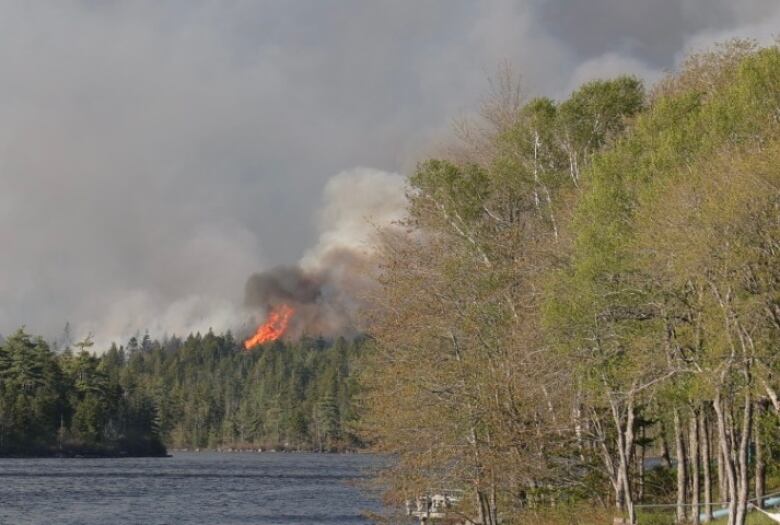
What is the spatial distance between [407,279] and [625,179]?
1080cm

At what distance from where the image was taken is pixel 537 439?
1756 inches

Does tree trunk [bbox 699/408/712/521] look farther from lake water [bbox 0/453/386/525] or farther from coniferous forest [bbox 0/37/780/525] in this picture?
lake water [bbox 0/453/386/525]

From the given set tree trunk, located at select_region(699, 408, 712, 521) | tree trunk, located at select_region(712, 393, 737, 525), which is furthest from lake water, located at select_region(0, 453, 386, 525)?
tree trunk, located at select_region(712, 393, 737, 525)

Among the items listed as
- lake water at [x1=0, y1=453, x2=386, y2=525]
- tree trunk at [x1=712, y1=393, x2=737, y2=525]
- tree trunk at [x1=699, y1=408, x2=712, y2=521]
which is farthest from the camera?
lake water at [x1=0, y1=453, x2=386, y2=525]

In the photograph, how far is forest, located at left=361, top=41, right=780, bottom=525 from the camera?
115ft

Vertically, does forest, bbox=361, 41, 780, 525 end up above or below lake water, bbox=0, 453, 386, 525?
above

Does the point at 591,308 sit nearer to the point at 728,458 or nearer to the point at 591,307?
the point at 591,307

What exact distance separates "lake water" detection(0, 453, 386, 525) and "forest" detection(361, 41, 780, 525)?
8.06 meters

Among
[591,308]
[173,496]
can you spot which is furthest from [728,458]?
[173,496]

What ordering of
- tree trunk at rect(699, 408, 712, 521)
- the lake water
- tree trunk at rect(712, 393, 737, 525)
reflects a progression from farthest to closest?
the lake water
tree trunk at rect(699, 408, 712, 521)
tree trunk at rect(712, 393, 737, 525)

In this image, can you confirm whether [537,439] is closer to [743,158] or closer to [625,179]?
[625,179]

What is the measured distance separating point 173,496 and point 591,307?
6959 centimetres

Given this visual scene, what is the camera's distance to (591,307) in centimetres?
4012

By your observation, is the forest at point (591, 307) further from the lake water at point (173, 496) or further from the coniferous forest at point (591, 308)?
the lake water at point (173, 496)
